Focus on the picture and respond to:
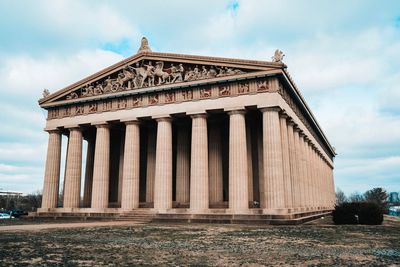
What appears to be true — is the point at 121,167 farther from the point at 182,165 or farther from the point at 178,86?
the point at 178,86

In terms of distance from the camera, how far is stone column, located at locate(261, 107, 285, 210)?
90.2 ft

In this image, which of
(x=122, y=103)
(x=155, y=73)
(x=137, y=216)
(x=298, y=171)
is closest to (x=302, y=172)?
(x=298, y=171)

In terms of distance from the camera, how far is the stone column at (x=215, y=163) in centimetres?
3372

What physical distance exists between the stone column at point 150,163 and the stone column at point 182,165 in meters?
2.99

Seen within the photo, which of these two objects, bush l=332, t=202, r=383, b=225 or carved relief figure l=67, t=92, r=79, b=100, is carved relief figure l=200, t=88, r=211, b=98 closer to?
bush l=332, t=202, r=383, b=225

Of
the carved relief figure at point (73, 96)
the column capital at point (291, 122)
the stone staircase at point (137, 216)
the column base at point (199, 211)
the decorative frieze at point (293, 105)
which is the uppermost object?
the carved relief figure at point (73, 96)

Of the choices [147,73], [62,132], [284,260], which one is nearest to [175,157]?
[147,73]

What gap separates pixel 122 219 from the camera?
Result: 103 feet

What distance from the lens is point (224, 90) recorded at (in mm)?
30781

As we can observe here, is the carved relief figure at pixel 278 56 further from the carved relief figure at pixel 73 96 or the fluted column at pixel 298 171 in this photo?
the carved relief figure at pixel 73 96

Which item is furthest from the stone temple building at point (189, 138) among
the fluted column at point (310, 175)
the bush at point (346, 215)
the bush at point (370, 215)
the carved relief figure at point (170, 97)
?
the bush at point (370, 215)

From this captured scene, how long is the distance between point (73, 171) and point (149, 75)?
1275 centimetres

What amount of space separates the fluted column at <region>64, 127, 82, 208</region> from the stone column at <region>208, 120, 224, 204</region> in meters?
13.8

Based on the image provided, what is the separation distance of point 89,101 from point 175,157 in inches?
429
